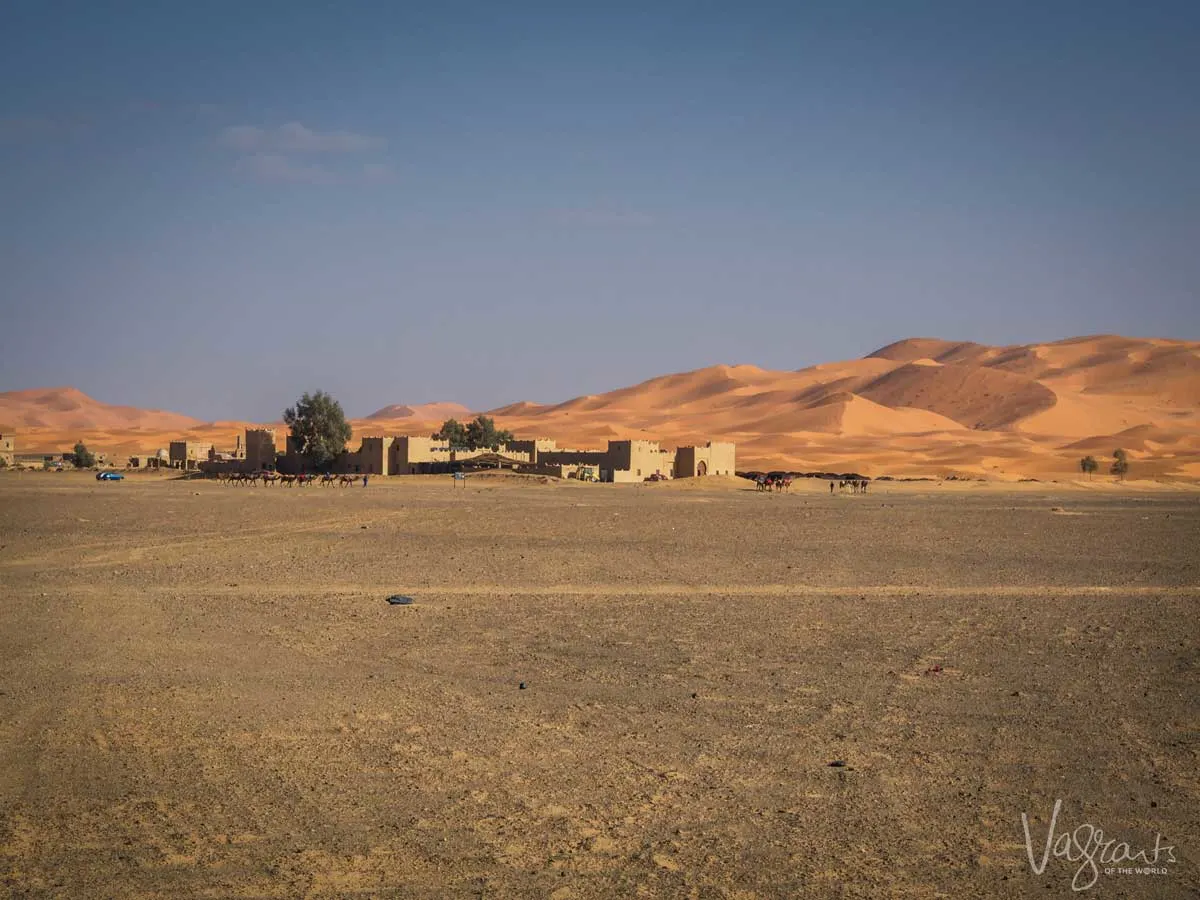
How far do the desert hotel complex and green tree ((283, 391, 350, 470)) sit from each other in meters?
0.72

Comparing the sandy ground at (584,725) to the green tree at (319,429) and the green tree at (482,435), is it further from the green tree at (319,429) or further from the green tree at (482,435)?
the green tree at (482,435)

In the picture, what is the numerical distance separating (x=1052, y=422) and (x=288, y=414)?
3746 inches

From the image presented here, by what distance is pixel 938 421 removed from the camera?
136 m

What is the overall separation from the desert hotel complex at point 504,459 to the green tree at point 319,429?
2.35ft

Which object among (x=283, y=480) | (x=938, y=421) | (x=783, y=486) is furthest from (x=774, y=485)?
(x=938, y=421)

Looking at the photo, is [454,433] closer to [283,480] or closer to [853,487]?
[283,480]

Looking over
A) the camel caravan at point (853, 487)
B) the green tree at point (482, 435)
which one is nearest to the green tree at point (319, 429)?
the green tree at point (482, 435)

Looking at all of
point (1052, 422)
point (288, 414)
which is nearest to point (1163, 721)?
point (288, 414)

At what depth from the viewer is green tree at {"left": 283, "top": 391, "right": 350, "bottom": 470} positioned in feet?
211

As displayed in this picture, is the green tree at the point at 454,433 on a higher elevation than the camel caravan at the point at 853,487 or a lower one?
higher

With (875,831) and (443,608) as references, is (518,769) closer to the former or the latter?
(875,831)

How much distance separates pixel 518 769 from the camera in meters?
8.88

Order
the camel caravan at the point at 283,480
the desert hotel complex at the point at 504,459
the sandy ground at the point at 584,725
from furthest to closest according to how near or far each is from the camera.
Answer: the desert hotel complex at the point at 504,459
the camel caravan at the point at 283,480
the sandy ground at the point at 584,725

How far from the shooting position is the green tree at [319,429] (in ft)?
211
